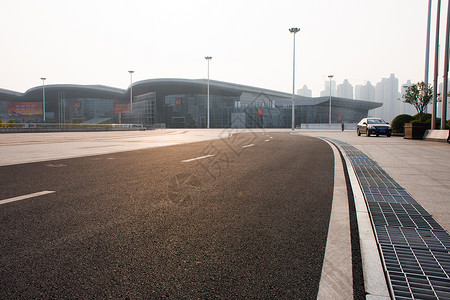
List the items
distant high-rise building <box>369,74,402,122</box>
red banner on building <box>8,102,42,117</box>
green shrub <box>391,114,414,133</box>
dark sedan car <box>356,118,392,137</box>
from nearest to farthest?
dark sedan car <box>356,118,392,137</box>
green shrub <box>391,114,414,133</box>
red banner on building <box>8,102,42,117</box>
distant high-rise building <box>369,74,402,122</box>

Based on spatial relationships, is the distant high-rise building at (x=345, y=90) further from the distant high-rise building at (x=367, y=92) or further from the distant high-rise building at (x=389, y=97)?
the distant high-rise building at (x=389, y=97)

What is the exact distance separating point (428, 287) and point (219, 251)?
58.7 inches

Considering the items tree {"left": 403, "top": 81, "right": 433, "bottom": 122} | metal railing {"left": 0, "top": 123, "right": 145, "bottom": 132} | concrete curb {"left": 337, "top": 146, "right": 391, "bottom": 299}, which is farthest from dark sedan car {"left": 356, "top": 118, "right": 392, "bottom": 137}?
metal railing {"left": 0, "top": 123, "right": 145, "bottom": 132}

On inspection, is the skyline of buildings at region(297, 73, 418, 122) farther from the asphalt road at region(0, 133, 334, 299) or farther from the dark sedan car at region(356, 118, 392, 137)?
the asphalt road at region(0, 133, 334, 299)

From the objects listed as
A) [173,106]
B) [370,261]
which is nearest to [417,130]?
[370,261]

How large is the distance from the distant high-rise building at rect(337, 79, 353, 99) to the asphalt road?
7495 inches

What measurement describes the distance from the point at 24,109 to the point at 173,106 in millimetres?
52223

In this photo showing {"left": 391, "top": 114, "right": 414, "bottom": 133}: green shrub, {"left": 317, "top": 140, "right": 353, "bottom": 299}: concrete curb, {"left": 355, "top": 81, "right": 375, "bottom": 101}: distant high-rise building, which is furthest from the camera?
{"left": 355, "top": 81, "right": 375, "bottom": 101}: distant high-rise building

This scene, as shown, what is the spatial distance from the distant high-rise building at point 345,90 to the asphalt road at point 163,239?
190 m

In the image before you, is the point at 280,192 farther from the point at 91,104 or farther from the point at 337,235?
the point at 91,104

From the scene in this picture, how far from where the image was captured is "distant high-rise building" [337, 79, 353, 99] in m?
181

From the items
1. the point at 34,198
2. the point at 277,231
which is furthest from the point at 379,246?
the point at 34,198

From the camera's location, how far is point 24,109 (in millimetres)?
102000

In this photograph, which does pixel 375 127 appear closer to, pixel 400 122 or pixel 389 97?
pixel 400 122
